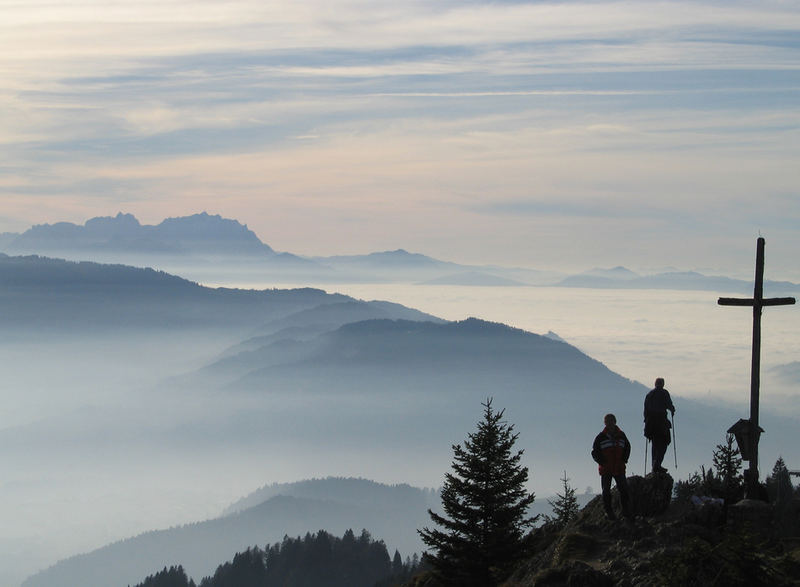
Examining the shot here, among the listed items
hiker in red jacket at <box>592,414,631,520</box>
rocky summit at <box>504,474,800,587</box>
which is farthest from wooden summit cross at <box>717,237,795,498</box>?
hiker in red jacket at <box>592,414,631,520</box>

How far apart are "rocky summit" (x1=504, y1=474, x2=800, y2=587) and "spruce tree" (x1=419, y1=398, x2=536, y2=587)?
4.32m

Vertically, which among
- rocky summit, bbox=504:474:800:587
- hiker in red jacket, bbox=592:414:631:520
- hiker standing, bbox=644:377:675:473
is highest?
hiker standing, bbox=644:377:675:473

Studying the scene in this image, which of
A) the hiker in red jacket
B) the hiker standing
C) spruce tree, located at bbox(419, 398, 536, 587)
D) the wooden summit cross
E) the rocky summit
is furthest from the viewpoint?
spruce tree, located at bbox(419, 398, 536, 587)

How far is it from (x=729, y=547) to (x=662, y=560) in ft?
3.87

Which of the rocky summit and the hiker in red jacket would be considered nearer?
the rocky summit

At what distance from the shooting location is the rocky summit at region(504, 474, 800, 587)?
16.2 m

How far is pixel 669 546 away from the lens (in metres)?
18.2

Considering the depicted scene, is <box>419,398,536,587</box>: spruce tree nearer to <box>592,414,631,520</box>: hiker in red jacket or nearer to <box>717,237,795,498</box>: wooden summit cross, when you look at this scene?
<box>592,414,631,520</box>: hiker in red jacket

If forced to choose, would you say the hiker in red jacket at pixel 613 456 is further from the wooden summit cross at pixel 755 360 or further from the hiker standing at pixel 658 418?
the wooden summit cross at pixel 755 360

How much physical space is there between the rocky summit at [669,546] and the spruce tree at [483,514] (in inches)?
170

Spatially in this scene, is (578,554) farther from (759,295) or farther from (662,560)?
(759,295)

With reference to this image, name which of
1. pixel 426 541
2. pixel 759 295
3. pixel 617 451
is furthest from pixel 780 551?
pixel 426 541

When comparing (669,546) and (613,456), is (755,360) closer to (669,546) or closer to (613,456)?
(613,456)

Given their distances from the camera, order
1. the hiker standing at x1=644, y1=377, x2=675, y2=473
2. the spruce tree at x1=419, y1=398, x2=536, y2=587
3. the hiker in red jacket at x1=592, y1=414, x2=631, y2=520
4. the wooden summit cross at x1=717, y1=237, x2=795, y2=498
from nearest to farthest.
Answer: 1. the hiker in red jacket at x1=592, y1=414, x2=631, y2=520
2. the hiker standing at x1=644, y1=377, x2=675, y2=473
3. the wooden summit cross at x1=717, y1=237, x2=795, y2=498
4. the spruce tree at x1=419, y1=398, x2=536, y2=587
